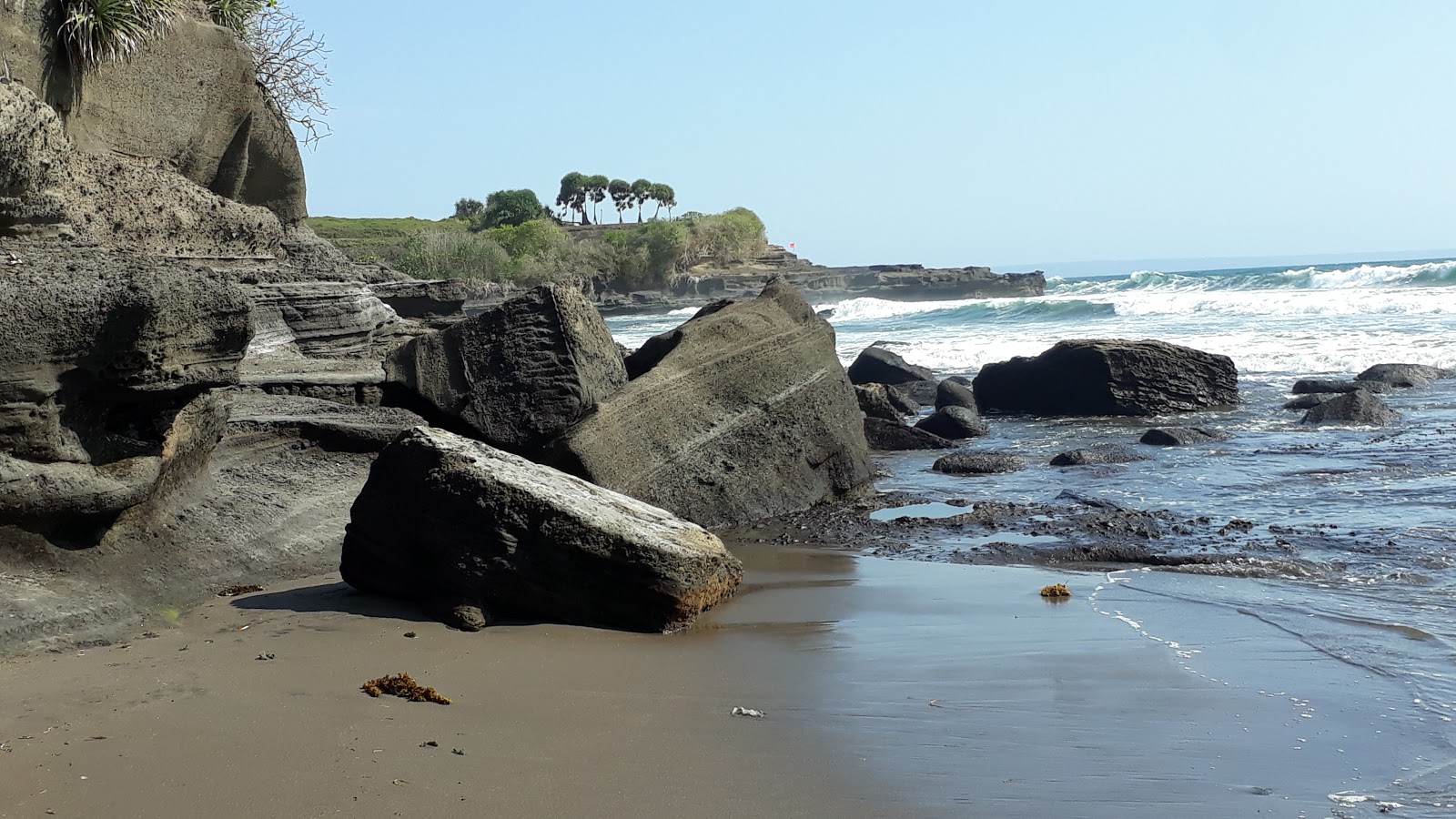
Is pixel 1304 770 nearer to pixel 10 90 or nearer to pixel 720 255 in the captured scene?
pixel 10 90

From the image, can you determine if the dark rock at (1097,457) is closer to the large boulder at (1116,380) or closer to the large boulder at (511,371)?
the large boulder at (1116,380)

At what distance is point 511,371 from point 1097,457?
217 inches

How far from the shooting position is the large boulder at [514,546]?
5.30m

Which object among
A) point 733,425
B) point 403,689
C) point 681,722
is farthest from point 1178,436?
point 403,689

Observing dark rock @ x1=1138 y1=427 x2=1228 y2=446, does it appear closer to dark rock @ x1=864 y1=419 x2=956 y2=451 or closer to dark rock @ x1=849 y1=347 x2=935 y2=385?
dark rock @ x1=864 y1=419 x2=956 y2=451

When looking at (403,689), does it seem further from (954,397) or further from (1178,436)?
(954,397)

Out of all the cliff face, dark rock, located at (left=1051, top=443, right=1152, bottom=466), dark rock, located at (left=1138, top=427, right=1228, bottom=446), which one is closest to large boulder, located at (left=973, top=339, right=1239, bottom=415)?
dark rock, located at (left=1138, top=427, right=1228, bottom=446)

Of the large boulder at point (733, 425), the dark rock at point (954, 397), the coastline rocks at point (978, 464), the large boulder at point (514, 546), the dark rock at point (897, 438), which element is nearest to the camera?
the large boulder at point (514, 546)

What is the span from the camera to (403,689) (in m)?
4.30

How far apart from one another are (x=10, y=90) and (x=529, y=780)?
4247mm

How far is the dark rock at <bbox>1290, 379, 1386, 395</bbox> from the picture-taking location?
1545cm

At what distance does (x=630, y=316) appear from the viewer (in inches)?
2359

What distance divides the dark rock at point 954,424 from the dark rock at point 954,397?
128 cm

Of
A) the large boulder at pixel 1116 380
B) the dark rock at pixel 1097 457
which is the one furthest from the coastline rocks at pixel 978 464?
the large boulder at pixel 1116 380
